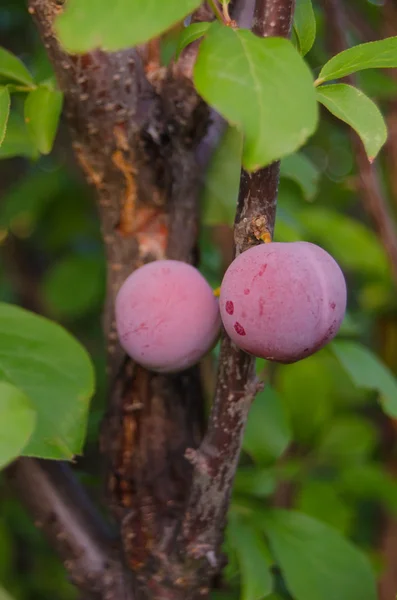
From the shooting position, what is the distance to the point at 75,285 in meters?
1.07

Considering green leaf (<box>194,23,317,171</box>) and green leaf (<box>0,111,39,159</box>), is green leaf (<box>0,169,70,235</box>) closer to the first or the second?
green leaf (<box>0,111,39,159</box>)

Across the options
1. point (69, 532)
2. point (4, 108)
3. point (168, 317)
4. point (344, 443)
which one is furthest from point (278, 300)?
point (344, 443)

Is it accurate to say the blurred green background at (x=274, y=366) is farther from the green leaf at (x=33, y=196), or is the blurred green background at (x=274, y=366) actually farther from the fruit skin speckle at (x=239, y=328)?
the fruit skin speckle at (x=239, y=328)

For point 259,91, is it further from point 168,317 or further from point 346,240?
point 346,240

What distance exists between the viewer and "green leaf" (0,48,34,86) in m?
0.52

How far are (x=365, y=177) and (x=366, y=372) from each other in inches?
18.0

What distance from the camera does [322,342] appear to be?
1.44 feet

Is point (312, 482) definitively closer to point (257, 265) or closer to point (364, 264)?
point (364, 264)

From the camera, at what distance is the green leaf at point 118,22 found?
1.01ft

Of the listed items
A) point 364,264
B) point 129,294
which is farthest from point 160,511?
point 364,264

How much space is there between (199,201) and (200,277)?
13 cm

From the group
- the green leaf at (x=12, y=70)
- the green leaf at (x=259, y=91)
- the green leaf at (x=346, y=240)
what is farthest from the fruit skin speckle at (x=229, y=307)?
the green leaf at (x=346, y=240)

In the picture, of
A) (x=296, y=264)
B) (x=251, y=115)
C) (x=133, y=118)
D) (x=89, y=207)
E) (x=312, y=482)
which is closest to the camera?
(x=251, y=115)

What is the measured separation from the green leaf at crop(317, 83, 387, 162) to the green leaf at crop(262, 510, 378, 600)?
16.6 inches
